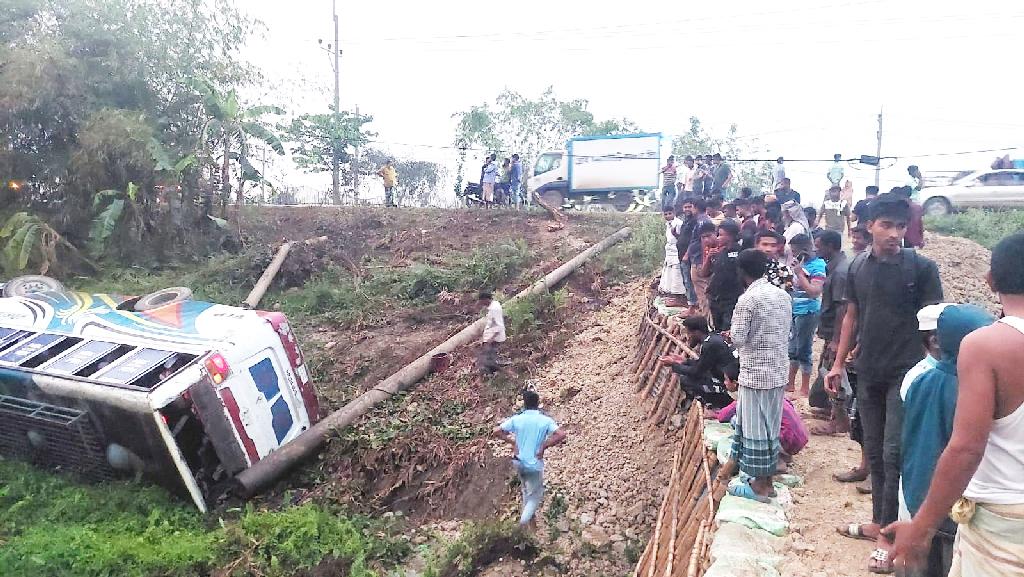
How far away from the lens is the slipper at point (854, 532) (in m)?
3.49

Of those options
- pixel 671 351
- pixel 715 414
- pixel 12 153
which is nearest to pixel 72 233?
pixel 12 153

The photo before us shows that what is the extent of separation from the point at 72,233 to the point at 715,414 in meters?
16.4

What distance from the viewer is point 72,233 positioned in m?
15.9

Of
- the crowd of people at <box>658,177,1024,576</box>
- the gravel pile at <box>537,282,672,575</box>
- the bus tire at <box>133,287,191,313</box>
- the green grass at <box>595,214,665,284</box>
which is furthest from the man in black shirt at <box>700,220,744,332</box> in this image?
the bus tire at <box>133,287,191,313</box>

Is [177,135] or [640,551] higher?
[177,135]

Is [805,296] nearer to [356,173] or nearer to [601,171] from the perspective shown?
[601,171]

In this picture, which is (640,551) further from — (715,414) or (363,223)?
(363,223)

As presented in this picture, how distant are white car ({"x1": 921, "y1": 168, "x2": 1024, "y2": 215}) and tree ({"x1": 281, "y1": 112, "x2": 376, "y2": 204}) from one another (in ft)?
57.8

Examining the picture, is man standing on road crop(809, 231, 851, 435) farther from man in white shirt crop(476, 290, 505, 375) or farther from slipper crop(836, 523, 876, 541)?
man in white shirt crop(476, 290, 505, 375)

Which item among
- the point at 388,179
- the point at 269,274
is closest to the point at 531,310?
the point at 269,274

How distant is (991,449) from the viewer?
78.9 inches

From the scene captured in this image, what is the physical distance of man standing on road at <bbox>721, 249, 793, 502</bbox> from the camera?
151 inches

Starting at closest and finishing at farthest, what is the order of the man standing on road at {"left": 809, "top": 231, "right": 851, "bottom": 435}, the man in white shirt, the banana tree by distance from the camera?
the man standing on road at {"left": 809, "top": 231, "right": 851, "bottom": 435} → the man in white shirt → the banana tree

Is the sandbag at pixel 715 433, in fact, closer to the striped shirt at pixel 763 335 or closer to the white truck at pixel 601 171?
the striped shirt at pixel 763 335
